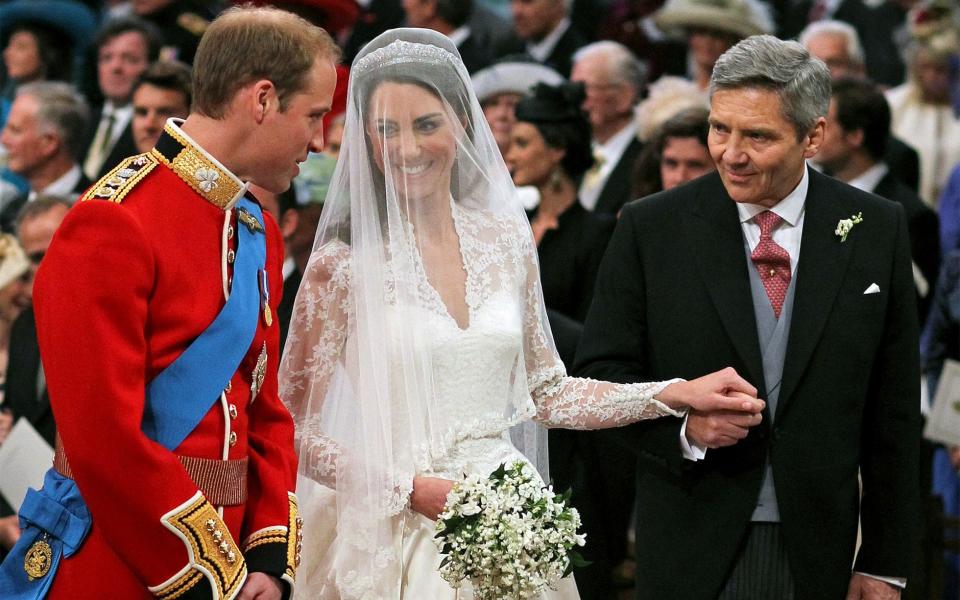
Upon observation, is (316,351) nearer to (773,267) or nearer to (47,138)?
(773,267)

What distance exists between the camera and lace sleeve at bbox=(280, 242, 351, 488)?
11.2ft

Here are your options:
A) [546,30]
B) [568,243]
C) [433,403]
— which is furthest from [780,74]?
[546,30]

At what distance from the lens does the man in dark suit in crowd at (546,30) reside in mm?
8688

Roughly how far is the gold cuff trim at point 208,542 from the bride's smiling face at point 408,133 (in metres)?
1.11

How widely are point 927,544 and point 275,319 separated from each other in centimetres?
348

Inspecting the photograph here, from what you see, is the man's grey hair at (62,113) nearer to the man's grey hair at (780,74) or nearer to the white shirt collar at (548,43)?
the white shirt collar at (548,43)

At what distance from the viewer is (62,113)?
7840 mm

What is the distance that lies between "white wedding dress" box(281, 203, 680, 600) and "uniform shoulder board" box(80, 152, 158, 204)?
0.72 m

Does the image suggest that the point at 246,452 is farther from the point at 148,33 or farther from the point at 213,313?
the point at 148,33

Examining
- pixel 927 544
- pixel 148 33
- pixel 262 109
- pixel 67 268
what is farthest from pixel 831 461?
pixel 148 33

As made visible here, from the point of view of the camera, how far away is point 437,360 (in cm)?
346

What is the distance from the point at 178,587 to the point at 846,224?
74.0 inches

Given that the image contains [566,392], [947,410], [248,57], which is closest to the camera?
[248,57]

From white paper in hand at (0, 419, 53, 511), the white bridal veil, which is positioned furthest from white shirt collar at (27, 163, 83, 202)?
the white bridal veil
